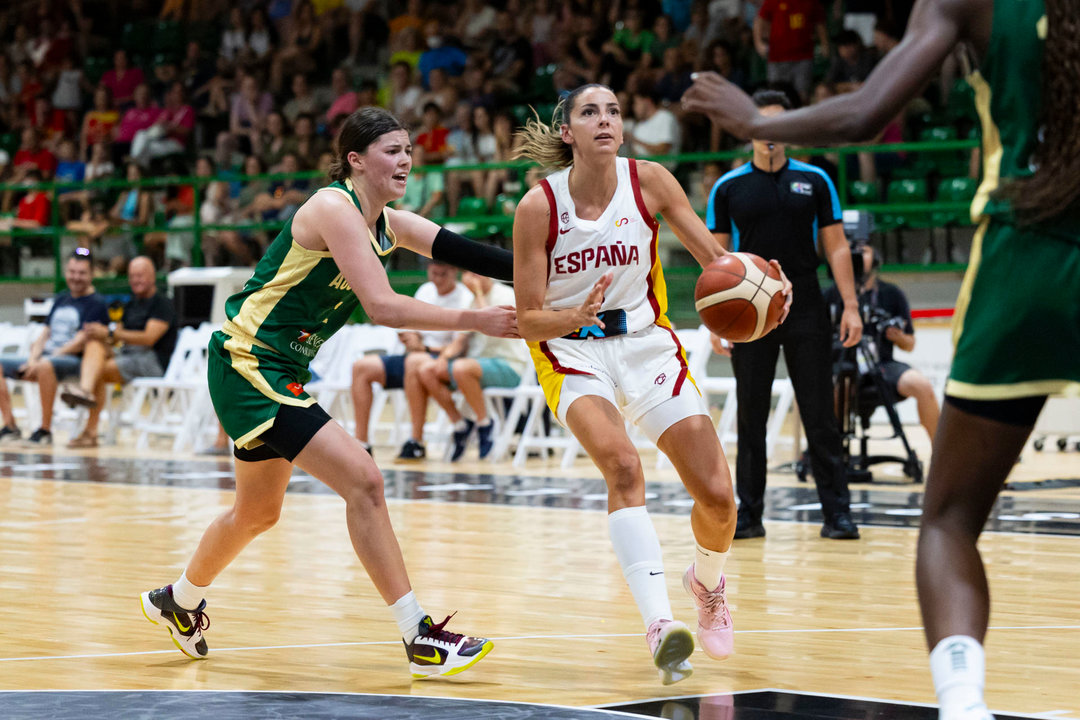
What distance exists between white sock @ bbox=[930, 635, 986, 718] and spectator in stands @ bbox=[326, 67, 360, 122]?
51.6 feet

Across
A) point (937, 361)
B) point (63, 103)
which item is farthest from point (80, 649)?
point (63, 103)

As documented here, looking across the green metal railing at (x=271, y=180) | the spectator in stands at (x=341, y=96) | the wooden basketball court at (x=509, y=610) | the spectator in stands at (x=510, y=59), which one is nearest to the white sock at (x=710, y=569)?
the wooden basketball court at (x=509, y=610)

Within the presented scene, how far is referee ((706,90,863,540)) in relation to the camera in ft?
24.5

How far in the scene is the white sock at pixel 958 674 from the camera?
2666mm

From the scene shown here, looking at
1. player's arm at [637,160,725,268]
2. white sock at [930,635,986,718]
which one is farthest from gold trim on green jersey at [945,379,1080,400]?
player's arm at [637,160,725,268]

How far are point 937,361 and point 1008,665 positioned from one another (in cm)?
765

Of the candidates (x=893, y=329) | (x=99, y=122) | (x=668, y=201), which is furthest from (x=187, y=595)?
(x=99, y=122)

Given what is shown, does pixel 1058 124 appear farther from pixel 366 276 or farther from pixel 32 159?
pixel 32 159

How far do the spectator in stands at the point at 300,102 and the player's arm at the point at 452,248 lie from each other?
45.4ft

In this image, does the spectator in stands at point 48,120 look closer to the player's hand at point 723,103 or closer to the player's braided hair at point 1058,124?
Answer: the player's hand at point 723,103

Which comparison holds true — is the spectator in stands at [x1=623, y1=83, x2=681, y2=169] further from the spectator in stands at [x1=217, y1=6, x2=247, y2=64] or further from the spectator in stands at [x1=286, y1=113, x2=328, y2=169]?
the spectator in stands at [x1=217, y1=6, x2=247, y2=64]

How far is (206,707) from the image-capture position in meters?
4.07

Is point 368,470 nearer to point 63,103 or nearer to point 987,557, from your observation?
point 987,557

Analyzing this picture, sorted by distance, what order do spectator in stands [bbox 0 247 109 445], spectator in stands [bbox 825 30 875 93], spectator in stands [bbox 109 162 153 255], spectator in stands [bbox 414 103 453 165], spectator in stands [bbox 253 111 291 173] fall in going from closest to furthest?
1. spectator in stands [bbox 0 247 109 445]
2. spectator in stands [bbox 825 30 875 93]
3. spectator in stands [bbox 414 103 453 165]
4. spectator in stands [bbox 109 162 153 255]
5. spectator in stands [bbox 253 111 291 173]
